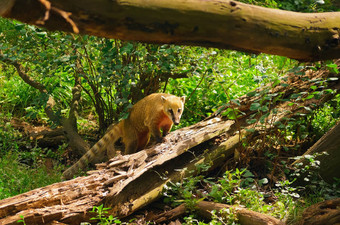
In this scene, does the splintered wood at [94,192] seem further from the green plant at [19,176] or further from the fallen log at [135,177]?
the green plant at [19,176]

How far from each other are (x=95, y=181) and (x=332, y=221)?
2240 millimetres

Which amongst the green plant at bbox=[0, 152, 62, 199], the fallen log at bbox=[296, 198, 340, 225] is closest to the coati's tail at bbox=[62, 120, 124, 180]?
the green plant at bbox=[0, 152, 62, 199]

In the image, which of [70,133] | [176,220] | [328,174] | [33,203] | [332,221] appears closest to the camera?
[332,221]

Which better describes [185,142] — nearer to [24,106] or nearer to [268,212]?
[268,212]

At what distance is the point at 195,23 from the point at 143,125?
404 cm

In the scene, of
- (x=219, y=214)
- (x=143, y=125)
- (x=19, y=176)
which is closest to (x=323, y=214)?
(x=219, y=214)

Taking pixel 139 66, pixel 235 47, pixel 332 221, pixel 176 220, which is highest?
pixel 235 47

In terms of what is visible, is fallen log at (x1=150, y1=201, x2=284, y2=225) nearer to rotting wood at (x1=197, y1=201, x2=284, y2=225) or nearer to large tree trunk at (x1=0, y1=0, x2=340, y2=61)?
rotting wood at (x1=197, y1=201, x2=284, y2=225)

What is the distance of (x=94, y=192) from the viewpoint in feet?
13.3

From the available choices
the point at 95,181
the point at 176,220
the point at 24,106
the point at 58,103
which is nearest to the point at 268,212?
the point at 176,220

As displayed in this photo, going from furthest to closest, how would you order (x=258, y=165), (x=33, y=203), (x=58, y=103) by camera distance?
(x=58, y=103)
(x=258, y=165)
(x=33, y=203)

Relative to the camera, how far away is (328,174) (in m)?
4.53

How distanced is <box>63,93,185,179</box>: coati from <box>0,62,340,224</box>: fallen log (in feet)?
1.20

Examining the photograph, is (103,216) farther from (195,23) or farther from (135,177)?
(195,23)
